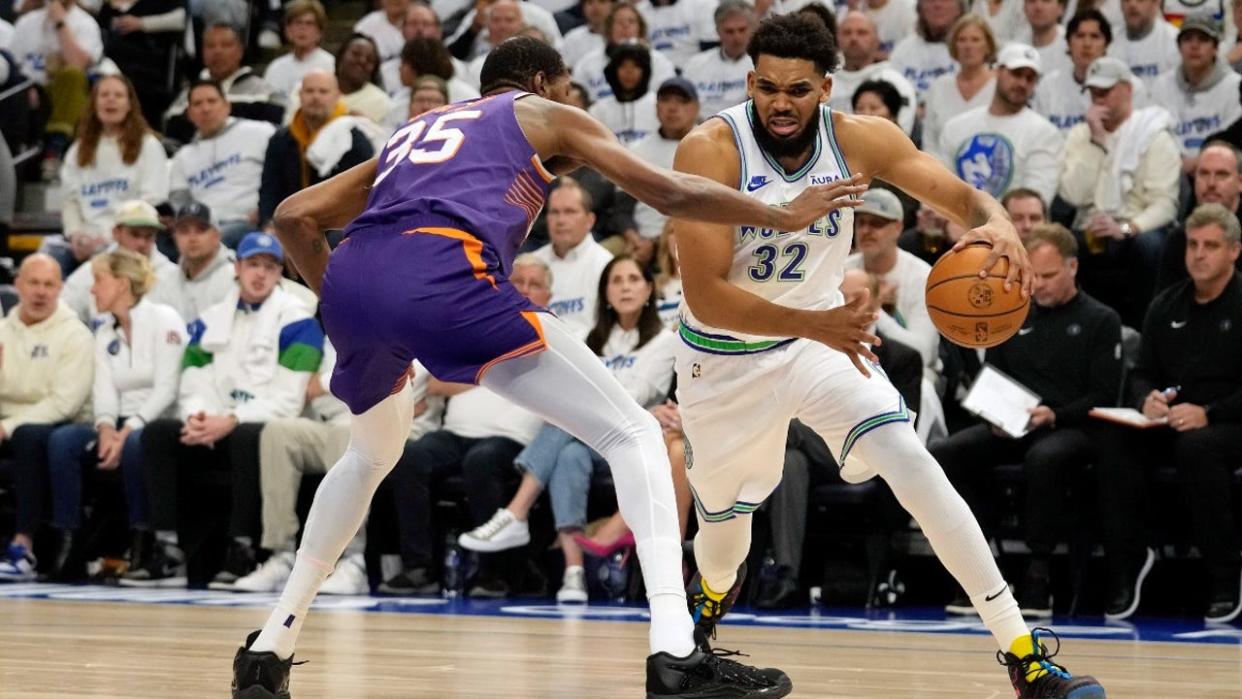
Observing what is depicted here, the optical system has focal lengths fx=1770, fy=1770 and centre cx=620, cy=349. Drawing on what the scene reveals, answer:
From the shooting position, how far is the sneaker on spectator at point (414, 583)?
8.98m

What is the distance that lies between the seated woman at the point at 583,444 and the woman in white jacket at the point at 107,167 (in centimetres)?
402

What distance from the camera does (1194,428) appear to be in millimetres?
7879

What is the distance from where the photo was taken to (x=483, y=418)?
30.3ft

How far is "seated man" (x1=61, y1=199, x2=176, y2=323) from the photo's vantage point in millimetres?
10586

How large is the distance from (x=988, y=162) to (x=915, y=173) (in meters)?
4.75

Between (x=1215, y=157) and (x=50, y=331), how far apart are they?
646 centimetres

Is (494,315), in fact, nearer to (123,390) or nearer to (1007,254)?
(1007,254)

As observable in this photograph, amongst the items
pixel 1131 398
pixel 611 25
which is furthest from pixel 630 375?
pixel 611 25

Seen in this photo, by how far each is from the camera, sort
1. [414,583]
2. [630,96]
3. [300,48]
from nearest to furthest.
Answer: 1. [414,583]
2. [630,96]
3. [300,48]

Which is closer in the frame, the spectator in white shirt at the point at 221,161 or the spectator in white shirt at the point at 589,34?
the spectator in white shirt at the point at 221,161

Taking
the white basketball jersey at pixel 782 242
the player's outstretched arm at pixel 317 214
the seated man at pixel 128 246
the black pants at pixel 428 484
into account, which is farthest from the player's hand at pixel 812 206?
the seated man at pixel 128 246

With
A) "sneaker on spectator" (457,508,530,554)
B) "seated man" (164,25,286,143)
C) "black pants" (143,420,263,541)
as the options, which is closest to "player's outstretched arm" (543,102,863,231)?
"sneaker on spectator" (457,508,530,554)

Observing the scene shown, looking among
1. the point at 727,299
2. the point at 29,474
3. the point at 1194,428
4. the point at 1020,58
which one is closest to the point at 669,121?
the point at 1020,58

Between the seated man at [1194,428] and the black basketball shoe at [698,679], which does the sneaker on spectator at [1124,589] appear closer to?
the seated man at [1194,428]
